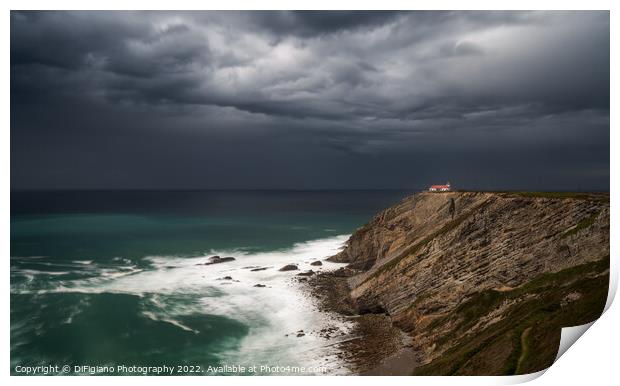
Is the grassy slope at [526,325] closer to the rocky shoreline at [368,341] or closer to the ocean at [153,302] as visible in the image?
the rocky shoreline at [368,341]

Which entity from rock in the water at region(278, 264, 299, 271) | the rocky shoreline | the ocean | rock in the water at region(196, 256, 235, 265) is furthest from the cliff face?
rock in the water at region(196, 256, 235, 265)

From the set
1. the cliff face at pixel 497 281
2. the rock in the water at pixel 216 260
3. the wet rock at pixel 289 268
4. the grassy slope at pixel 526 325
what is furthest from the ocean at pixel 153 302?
the grassy slope at pixel 526 325

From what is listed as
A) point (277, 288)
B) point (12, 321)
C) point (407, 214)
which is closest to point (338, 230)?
point (407, 214)

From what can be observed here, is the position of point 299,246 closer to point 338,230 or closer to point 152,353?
point 338,230

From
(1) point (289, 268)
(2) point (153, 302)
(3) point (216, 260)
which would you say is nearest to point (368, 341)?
(2) point (153, 302)

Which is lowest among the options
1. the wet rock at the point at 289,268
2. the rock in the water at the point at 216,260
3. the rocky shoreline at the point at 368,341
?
the rocky shoreline at the point at 368,341

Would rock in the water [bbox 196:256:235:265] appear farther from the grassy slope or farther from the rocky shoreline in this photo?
the grassy slope

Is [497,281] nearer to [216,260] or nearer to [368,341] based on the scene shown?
[368,341]
